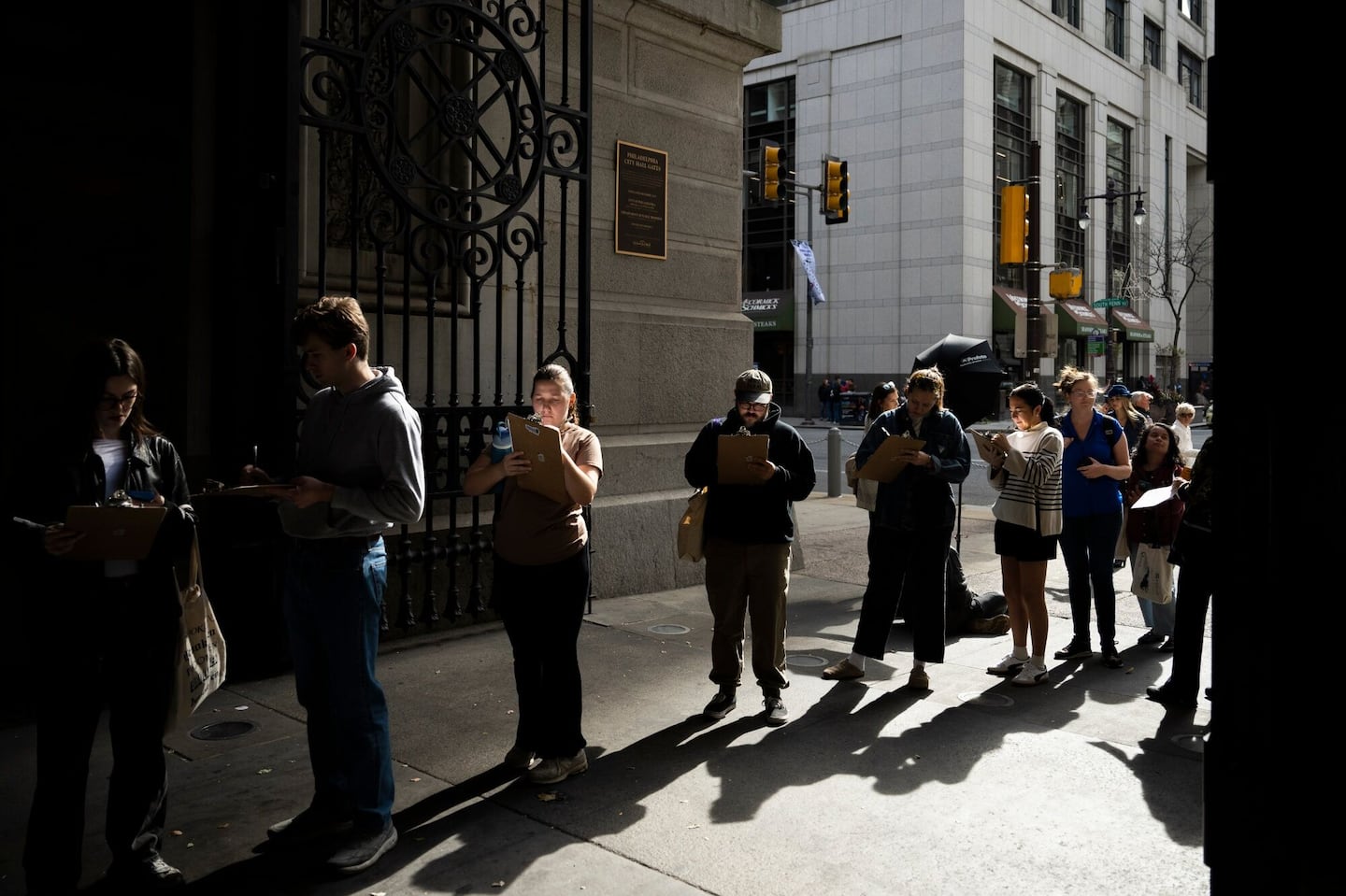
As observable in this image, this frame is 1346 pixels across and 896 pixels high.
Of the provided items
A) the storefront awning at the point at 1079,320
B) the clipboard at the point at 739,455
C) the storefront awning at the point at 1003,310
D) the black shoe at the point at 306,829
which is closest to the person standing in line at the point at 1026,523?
the clipboard at the point at 739,455

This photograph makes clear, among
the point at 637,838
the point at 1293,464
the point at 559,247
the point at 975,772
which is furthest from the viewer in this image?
the point at 559,247

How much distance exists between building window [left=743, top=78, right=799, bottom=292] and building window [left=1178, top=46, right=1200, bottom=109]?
75.4 feet

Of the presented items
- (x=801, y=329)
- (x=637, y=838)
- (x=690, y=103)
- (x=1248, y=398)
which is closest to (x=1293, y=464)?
(x=1248, y=398)

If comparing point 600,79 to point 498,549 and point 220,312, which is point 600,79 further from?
point 498,549

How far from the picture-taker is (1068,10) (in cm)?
4106

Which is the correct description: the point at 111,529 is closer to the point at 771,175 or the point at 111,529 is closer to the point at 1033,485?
the point at 1033,485

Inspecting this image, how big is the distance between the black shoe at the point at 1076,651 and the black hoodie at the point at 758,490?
255 cm

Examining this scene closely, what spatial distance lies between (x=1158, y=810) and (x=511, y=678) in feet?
11.8

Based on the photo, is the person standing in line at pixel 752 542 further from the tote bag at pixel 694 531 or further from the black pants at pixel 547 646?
the black pants at pixel 547 646

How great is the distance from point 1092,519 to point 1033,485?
0.81 metres

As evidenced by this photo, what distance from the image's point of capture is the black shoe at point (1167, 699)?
20.0ft

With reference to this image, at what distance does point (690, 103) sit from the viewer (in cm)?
944

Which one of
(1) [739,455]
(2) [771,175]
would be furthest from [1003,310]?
(1) [739,455]

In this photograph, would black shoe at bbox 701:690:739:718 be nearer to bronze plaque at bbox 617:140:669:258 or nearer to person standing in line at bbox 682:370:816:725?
person standing in line at bbox 682:370:816:725
